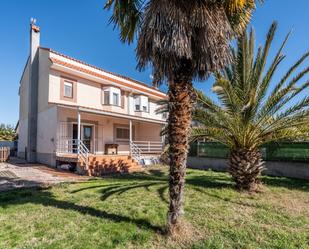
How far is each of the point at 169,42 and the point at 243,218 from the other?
15.1 feet

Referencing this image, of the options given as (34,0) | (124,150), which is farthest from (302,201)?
(34,0)

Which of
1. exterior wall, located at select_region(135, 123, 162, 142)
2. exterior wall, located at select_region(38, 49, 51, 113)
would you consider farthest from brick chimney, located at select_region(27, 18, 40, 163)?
exterior wall, located at select_region(135, 123, 162, 142)

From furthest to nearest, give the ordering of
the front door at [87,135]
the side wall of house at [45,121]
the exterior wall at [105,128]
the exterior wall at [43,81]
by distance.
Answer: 1. the front door at [87,135]
2. the exterior wall at [43,81]
3. the exterior wall at [105,128]
4. the side wall of house at [45,121]

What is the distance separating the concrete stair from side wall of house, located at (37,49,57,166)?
380cm

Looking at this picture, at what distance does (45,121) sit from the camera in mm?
17406

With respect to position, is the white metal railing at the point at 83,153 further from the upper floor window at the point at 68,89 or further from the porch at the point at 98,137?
the upper floor window at the point at 68,89

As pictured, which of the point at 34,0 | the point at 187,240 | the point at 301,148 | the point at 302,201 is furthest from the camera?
the point at 34,0

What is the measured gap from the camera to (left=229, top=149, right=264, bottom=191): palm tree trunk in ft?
27.0

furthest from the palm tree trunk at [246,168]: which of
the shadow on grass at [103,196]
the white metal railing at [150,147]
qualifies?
the white metal railing at [150,147]

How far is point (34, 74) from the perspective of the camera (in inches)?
752

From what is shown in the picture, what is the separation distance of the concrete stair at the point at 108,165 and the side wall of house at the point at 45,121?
3800 mm

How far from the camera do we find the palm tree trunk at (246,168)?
324 inches

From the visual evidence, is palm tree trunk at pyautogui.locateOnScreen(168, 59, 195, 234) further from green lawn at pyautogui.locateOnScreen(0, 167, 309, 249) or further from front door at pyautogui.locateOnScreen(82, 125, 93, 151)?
front door at pyautogui.locateOnScreen(82, 125, 93, 151)

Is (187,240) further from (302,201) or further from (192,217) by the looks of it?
Result: (302,201)
